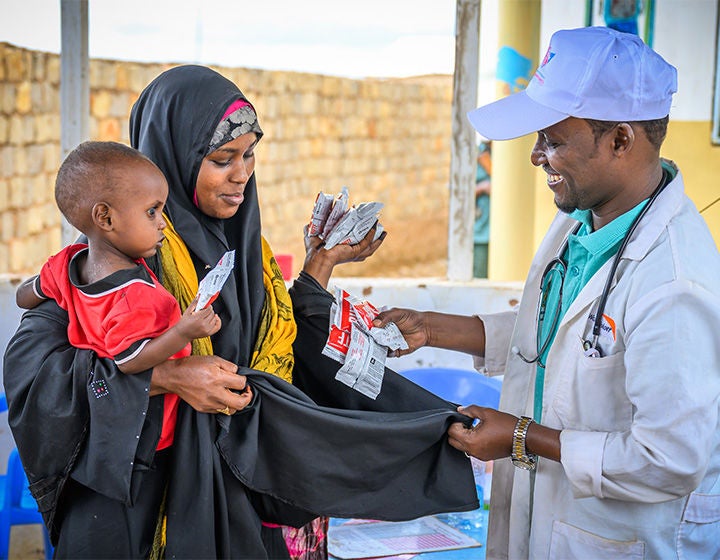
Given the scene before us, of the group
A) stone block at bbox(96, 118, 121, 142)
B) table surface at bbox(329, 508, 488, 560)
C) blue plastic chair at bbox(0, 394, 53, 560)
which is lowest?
blue plastic chair at bbox(0, 394, 53, 560)

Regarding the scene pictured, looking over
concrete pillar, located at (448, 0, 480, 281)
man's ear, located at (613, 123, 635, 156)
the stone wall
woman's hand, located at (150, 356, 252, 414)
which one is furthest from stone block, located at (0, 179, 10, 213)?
man's ear, located at (613, 123, 635, 156)

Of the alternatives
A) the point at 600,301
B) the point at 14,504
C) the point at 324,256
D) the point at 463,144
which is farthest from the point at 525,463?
the point at 463,144

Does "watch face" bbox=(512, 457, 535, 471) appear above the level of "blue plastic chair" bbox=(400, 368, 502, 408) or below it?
above

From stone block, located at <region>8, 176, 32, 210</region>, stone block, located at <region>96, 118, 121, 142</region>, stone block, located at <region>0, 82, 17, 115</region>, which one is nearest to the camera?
stone block, located at <region>0, 82, 17, 115</region>

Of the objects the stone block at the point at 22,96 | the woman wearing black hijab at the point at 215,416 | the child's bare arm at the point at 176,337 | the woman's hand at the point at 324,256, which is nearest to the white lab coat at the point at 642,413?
the woman wearing black hijab at the point at 215,416

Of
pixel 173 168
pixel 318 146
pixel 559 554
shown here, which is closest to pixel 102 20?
pixel 318 146

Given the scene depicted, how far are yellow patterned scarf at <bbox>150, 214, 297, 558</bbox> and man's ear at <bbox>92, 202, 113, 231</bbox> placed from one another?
18cm

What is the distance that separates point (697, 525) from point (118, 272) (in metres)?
1.52

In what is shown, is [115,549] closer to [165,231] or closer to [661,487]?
[165,231]

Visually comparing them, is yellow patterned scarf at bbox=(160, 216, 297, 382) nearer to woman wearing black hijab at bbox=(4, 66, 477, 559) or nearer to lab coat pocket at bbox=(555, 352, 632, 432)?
woman wearing black hijab at bbox=(4, 66, 477, 559)

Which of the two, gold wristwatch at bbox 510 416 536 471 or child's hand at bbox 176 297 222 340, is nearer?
child's hand at bbox 176 297 222 340

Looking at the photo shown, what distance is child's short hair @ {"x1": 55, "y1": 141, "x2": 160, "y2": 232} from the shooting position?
198 cm

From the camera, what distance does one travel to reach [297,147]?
11422 millimetres

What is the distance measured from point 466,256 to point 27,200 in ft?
15.7
